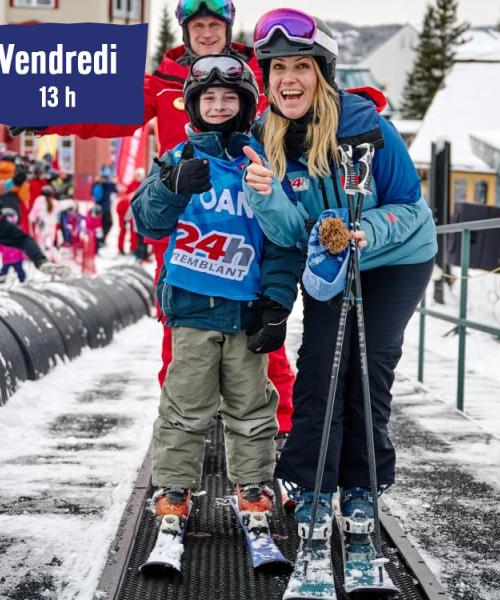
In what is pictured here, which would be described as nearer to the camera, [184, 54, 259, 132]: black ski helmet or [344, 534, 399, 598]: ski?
[344, 534, 399, 598]: ski

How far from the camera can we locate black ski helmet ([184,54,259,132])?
3080 millimetres

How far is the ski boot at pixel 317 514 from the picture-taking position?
9.06 feet

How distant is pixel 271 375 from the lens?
402 cm

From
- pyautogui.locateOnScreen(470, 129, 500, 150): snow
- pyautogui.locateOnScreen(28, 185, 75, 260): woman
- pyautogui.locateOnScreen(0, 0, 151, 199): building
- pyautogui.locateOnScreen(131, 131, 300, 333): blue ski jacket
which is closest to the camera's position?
pyautogui.locateOnScreen(131, 131, 300, 333): blue ski jacket

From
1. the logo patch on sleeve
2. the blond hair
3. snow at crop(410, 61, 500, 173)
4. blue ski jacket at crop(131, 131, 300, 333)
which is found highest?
snow at crop(410, 61, 500, 173)

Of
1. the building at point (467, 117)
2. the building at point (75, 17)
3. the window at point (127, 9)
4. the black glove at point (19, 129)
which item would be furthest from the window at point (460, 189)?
the black glove at point (19, 129)

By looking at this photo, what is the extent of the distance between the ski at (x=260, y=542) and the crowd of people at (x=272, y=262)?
0.05 m

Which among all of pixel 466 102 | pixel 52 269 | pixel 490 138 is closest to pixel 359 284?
pixel 52 269

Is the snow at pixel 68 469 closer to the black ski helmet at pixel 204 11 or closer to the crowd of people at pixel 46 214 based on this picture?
the black ski helmet at pixel 204 11

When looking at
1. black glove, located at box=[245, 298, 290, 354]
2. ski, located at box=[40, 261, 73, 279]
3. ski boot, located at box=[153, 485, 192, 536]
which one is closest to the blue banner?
black glove, located at box=[245, 298, 290, 354]

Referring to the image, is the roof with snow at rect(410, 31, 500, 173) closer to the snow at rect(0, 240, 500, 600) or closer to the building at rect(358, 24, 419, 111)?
the snow at rect(0, 240, 500, 600)

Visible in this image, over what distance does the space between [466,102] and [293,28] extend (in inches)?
1101

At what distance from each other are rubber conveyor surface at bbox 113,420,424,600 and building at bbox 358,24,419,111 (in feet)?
301

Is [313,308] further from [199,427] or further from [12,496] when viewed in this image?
[12,496]
